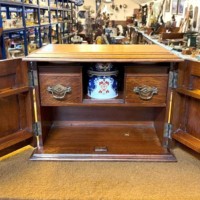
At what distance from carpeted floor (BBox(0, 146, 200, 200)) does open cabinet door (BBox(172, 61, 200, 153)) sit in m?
0.10

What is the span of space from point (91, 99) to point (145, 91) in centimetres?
21

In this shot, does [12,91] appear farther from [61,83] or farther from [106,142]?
[106,142]

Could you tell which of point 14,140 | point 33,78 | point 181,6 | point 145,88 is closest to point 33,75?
point 33,78

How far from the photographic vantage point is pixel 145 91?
932mm

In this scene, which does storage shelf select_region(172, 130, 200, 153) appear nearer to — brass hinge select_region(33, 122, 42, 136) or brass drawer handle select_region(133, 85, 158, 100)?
brass drawer handle select_region(133, 85, 158, 100)

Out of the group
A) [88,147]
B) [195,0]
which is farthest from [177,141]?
[195,0]

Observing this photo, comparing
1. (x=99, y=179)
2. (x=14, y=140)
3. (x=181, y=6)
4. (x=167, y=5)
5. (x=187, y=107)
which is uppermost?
(x=167, y=5)

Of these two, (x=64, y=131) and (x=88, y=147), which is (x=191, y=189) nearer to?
(x=88, y=147)

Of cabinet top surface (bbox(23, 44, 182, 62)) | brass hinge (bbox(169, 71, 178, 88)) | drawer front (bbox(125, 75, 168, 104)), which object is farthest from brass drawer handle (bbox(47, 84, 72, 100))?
brass hinge (bbox(169, 71, 178, 88))

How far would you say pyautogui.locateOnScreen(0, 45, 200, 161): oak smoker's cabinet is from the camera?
89 cm

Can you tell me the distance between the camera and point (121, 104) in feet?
3.14

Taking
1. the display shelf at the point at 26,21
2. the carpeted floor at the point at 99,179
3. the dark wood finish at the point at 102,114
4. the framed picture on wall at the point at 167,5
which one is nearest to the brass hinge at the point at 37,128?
the carpeted floor at the point at 99,179

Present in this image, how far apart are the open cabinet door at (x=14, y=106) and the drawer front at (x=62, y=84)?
58 mm

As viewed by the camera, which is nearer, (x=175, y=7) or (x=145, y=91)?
(x=145, y=91)
